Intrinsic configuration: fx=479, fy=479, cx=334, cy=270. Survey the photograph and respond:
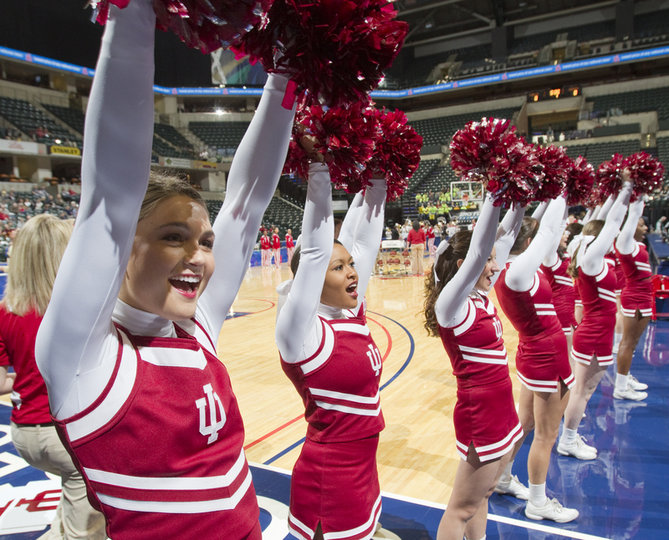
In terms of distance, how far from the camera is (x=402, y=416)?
393cm

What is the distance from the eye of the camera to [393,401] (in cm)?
427

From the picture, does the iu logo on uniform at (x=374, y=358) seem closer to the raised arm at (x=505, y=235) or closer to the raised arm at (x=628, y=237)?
the raised arm at (x=505, y=235)

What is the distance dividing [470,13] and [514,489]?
29523 mm

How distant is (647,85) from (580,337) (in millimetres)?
25189

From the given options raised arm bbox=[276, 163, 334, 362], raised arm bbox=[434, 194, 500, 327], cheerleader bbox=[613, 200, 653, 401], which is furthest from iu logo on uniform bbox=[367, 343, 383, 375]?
cheerleader bbox=[613, 200, 653, 401]

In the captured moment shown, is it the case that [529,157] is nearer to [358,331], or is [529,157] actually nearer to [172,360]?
[358,331]

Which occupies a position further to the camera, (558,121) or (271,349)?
(558,121)

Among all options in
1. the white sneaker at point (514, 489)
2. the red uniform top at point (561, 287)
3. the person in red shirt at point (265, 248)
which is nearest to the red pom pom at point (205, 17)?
the white sneaker at point (514, 489)

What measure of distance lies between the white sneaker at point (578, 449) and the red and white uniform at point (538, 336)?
0.79 meters

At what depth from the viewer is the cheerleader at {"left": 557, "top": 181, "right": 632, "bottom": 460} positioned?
127 inches

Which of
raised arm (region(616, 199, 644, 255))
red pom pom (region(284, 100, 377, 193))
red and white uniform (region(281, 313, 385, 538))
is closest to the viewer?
red pom pom (region(284, 100, 377, 193))

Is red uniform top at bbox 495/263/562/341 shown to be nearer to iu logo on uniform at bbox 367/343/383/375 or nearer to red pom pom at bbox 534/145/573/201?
red pom pom at bbox 534/145/573/201

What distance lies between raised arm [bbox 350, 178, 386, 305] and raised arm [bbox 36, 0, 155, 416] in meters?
1.39

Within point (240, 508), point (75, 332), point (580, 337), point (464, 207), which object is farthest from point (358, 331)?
point (464, 207)
